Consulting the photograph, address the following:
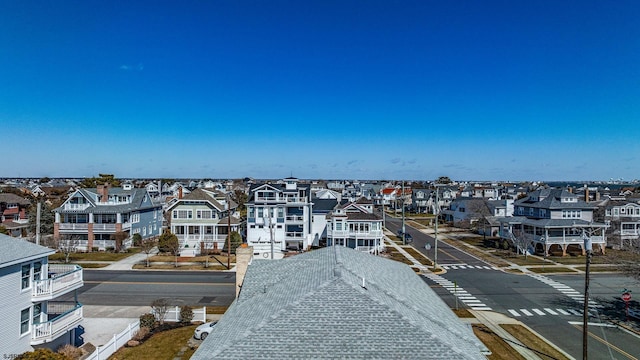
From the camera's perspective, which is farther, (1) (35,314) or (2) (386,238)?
(2) (386,238)

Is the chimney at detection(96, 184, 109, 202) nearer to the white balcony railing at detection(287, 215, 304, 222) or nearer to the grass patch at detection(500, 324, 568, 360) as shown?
the white balcony railing at detection(287, 215, 304, 222)

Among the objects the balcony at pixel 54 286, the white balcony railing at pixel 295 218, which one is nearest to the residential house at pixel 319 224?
the white balcony railing at pixel 295 218

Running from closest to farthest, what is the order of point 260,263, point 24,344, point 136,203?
point 24,344, point 260,263, point 136,203

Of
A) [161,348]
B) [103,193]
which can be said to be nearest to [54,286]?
[161,348]

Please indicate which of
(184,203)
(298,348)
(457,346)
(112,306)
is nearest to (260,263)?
(298,348)

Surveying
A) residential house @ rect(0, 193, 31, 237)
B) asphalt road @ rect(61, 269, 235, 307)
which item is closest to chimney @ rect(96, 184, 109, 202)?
asphalt road @ rect(61, 269, 235, 307)

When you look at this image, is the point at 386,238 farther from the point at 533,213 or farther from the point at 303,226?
the point at 533,213

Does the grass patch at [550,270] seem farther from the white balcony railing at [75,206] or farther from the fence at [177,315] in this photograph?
the white balcony railing at [75,206]
